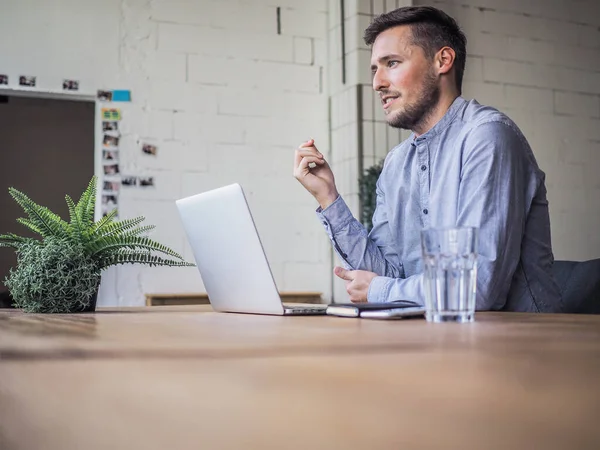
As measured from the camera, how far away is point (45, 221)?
1420 millimetres

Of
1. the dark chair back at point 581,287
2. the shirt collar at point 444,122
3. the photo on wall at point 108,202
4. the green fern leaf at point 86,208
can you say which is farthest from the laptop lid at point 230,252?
the photo on wall at point 108,202

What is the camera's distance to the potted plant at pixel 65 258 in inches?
51.2

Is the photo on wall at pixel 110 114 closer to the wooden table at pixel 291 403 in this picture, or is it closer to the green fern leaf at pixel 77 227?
the green fern leaf at pixel 77 227

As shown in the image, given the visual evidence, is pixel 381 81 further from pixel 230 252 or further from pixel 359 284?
pixel 230 252

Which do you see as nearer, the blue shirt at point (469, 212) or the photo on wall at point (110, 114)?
the blue shirt at point (469, 212)

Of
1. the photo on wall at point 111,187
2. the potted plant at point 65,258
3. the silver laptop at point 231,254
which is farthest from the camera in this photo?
Answer: the photo on wall at point 111,187

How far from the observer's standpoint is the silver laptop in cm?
118

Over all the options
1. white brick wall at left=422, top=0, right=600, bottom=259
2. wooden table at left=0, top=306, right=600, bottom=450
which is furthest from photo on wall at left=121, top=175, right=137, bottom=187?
wooden table at left=0, top=306, right=600, bottom=450

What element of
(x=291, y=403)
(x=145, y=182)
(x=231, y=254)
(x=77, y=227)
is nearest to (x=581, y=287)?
(x=231, y=254)

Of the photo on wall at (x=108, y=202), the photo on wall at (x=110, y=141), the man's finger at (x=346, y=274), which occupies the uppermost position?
the photo on wall at (x=110, y=141)

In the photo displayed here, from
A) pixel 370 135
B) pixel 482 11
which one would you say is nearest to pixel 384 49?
pixel 370 135

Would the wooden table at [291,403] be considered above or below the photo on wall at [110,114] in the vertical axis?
below

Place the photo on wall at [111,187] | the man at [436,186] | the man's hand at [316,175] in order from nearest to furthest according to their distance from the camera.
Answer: the man at [436,186]
the man's hand at [316,175]
the photo on wall at [111,187]

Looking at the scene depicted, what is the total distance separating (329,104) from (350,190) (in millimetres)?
677
